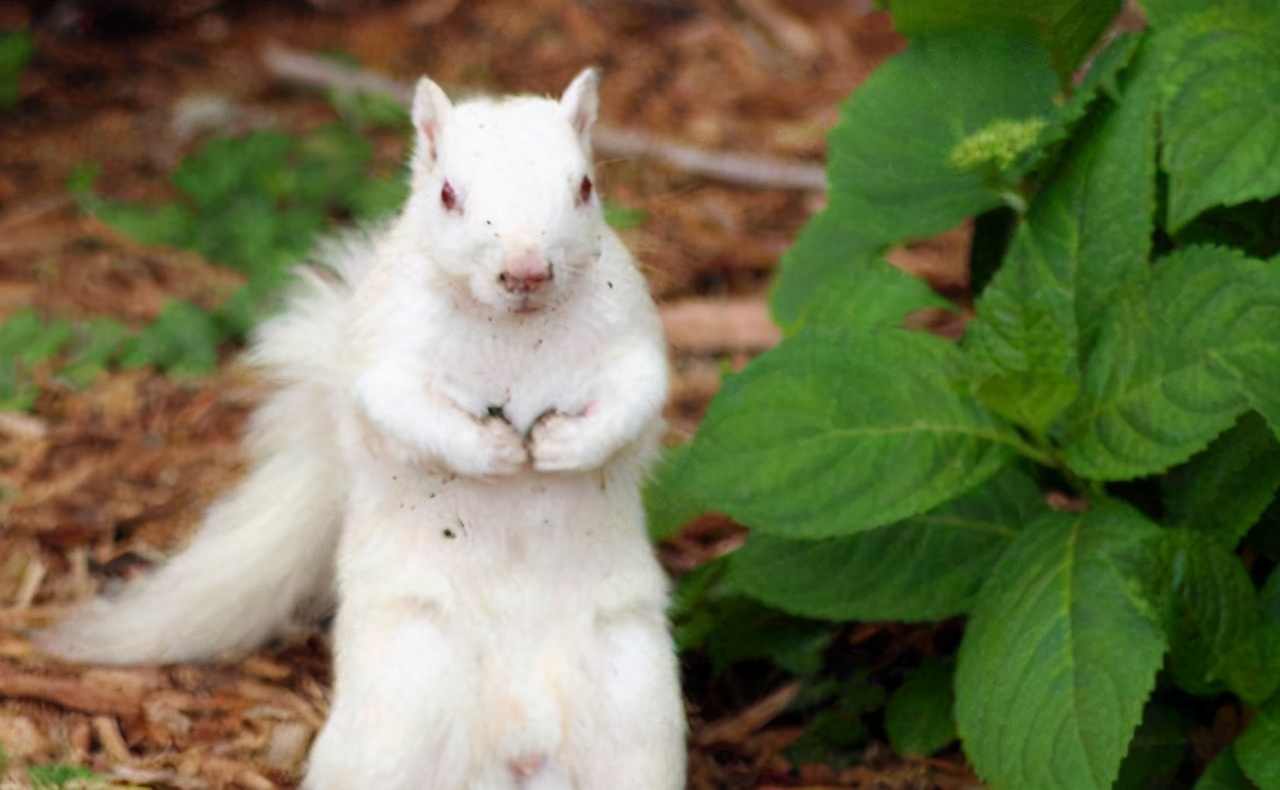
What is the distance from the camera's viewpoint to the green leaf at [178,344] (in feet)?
13.6

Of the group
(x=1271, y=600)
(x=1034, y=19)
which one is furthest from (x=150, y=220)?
(x=1271, y=600)

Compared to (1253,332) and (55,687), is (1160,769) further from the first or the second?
(55,687)

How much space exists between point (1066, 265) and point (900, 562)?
1.80 ft

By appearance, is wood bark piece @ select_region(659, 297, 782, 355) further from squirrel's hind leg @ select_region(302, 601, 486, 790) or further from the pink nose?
the pink nose

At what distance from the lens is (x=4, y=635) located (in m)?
3.20

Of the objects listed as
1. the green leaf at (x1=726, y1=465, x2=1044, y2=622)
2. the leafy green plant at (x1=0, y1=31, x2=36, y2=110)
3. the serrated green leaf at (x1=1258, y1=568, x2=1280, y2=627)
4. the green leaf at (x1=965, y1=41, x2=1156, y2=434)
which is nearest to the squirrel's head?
the green leaf at (x1=965, y1=41, x2=1156, y2=434)

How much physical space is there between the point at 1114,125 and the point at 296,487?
1.40 m

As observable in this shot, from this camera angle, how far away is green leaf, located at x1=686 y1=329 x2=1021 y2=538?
2.59 metres

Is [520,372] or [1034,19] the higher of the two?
[1034,19]

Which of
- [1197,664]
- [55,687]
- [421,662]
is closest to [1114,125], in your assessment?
[1197,664]

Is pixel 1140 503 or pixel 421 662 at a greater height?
pixel 421 662

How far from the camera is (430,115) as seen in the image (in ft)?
7.79

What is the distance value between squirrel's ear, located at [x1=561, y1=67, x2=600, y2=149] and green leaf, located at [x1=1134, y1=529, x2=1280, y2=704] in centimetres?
101

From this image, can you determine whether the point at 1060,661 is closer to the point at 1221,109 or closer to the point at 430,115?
the point at 1221,109
